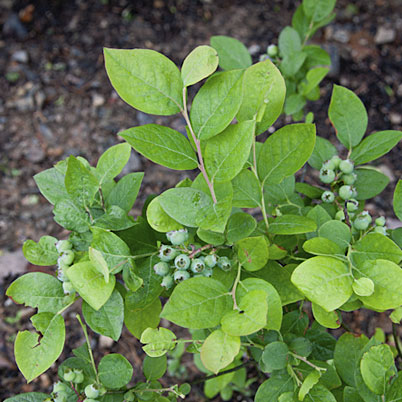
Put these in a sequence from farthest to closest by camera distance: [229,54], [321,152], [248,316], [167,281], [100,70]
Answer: [100,70] < [229,54] < [321,152] < [167,281] < [248,316]

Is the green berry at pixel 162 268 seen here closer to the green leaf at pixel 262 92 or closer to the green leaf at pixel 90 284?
the green leaf at pixel 90 284

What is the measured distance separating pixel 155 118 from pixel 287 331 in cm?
170

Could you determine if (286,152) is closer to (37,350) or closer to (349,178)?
(349,178)

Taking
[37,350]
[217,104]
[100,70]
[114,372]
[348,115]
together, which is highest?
[217,104]

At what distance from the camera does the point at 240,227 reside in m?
0.73

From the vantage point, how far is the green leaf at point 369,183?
0.90m

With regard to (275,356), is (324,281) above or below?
above

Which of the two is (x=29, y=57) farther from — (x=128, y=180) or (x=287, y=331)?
(x=287, y=331)

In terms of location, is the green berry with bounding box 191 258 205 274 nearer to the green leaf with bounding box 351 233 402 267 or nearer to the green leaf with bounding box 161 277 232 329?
the green leaf with bounding box 161 277 232 329

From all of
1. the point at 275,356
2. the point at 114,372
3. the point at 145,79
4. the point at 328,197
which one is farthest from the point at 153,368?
the point at 145,79

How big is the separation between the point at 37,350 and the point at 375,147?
72 cm

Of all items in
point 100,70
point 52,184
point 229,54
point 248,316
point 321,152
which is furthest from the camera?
point 100,70

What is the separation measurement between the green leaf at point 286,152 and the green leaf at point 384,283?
0.19 metres

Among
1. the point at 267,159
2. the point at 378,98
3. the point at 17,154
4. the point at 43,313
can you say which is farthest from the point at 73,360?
the point at 378,98
